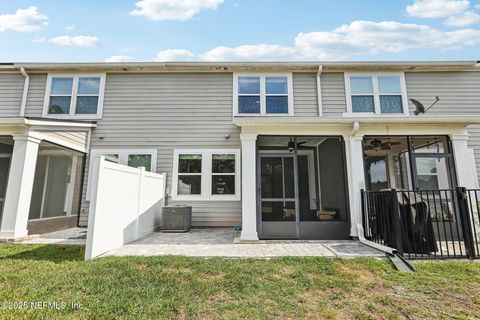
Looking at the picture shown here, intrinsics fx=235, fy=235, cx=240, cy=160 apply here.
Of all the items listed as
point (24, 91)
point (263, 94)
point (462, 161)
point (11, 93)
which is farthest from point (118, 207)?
point (462, 161)

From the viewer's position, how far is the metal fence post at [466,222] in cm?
419

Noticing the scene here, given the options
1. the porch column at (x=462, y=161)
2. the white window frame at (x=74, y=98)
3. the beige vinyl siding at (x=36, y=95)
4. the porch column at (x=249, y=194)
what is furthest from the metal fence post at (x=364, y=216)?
the beige vinyl siding at (x=36, y=95)

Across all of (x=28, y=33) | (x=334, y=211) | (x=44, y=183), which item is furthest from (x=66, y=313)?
(x=28, y=33)

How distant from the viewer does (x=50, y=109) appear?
8297mm

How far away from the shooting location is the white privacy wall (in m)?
4.23

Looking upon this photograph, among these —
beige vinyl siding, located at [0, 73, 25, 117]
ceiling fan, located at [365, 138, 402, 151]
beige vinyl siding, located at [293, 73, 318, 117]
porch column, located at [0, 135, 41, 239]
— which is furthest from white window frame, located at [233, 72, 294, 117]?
beige vinyl siding, located at [0, 73, 25, 117]

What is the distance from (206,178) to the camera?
7824mm

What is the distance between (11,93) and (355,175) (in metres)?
11.7

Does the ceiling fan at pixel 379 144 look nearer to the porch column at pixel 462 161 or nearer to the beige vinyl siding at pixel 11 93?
A: the porch column at pixel 462 161

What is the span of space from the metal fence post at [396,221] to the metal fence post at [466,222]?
101 cm

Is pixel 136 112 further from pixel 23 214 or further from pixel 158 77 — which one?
pixel 23 214

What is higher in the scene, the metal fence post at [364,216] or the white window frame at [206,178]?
the white window frame at [206,178]

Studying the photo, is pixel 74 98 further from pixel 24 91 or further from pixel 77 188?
pixel 77 188

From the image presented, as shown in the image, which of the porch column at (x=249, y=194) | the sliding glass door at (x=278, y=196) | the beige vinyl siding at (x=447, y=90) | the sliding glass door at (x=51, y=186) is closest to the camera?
the porch column at (x=249, y=194)
